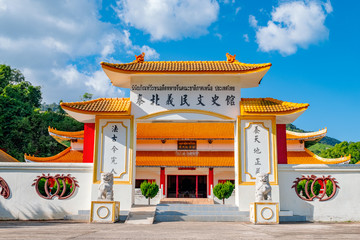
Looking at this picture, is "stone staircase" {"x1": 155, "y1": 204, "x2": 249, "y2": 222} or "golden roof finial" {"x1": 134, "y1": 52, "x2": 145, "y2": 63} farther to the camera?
"golden roof finial" {"x1": 134, "y1": 52, "x2": 145, "y2": 63}

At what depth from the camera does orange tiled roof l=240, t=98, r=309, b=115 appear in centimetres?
1226

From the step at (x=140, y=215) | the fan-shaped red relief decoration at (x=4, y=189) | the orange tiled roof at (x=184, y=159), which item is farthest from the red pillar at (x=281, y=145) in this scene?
the fan-shaped red relief decoration at (x=4, y=189)

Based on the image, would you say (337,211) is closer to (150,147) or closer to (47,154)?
(150,147)

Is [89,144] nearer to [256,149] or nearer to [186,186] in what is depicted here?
[256,149]

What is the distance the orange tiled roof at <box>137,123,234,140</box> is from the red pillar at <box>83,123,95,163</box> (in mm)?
5602

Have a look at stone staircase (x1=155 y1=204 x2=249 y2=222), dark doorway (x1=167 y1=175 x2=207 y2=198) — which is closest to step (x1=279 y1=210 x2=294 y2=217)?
stone staircase (x1=155 y1=204 x2=249 y2=222)

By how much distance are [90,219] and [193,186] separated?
10.6 metres

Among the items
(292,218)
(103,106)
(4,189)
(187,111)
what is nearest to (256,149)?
(292,218)

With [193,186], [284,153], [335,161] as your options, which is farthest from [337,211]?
[193,186]

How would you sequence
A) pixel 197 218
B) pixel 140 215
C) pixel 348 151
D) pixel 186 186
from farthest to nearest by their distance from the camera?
pixel 348 151, pixel 186 186, pixel 197 218, pixel 140 215

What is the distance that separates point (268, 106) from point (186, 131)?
8485 mm

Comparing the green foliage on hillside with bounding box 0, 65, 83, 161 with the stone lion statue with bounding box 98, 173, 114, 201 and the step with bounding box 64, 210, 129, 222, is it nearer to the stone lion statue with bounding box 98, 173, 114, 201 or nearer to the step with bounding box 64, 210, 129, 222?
the step with bounding box 64, 210, 129, 222

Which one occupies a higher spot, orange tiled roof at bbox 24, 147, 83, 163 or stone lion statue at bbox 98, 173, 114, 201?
orange tiled roof at bbox 24, 147, 83, 163

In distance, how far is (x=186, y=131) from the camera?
810 inches
